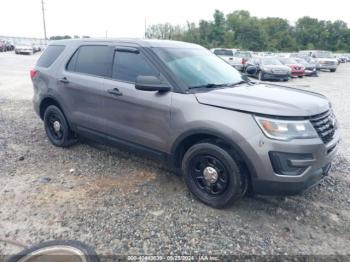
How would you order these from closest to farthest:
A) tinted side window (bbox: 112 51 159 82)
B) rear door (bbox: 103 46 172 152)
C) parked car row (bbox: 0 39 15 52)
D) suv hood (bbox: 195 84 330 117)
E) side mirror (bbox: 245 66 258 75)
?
suv hood (bbox: 195 84 330 117)
rear door (bbox: 103 46 172 152)
tinted side window (bbox: 112 51 159 82)
side mirror (bbox: 245 66 258 75)
parked car row (bbox: 0 39 15 52)

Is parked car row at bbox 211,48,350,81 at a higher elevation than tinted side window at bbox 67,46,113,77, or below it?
below

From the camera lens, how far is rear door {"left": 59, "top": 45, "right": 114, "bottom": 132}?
442 centimetres

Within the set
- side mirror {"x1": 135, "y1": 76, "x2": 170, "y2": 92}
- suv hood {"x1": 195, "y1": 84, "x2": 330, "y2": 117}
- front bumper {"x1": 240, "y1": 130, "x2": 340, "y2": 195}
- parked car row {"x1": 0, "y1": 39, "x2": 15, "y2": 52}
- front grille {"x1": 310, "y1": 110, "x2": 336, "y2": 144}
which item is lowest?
parked car row {"x1": 0, "y1": 39, "x2": 15, "y2": 52}

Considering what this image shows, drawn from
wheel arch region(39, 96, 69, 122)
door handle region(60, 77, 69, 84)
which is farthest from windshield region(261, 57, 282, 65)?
door handle region(60, 77, 69, 84)

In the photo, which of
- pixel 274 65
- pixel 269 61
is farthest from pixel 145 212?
pixel 269 61

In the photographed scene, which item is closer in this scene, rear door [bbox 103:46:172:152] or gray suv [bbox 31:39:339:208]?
gray suv [bbox 31:39:339:208]

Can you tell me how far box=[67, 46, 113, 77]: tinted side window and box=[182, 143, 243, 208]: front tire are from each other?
174 centimetres

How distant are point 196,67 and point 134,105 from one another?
925 millimetres

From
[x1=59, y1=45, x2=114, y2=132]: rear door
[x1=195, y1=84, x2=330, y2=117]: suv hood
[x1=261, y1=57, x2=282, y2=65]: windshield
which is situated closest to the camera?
[x1=195, y1=84, x2=330, y2=117]: suv hood

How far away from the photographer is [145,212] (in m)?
3.51

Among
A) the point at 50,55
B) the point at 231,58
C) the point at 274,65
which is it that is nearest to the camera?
the point at 50,55

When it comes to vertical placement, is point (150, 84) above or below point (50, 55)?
below

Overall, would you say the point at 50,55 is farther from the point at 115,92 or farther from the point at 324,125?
the point at 324,125

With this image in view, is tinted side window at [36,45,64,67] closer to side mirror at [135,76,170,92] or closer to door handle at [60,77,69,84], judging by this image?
door handle at [60,77,69,84]
